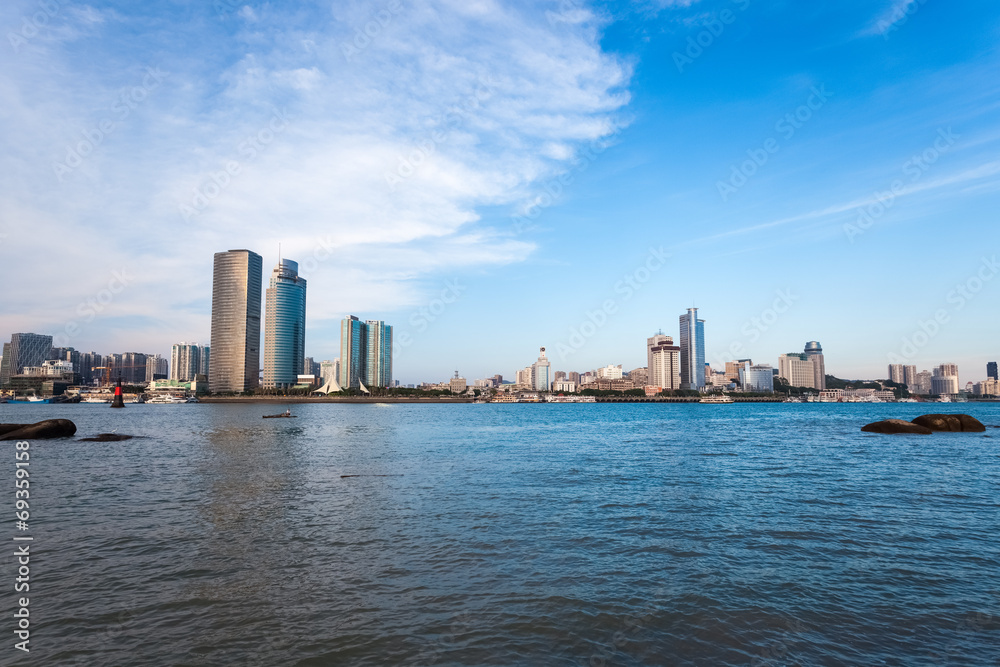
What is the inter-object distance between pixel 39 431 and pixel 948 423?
119229 mm

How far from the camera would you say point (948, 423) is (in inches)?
2874

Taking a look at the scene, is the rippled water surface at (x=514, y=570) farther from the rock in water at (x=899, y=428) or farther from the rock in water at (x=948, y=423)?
the rock in water at (x=948, y=423)

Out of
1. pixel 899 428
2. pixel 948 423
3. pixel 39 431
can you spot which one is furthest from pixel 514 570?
pixel 948 423

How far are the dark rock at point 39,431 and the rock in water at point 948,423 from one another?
373ft

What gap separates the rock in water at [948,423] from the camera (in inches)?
2854

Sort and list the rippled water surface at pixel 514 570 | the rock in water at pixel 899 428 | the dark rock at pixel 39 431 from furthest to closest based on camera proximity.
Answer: the rock in water at pixel 899 428 < the dark rock at pixel 39 431 < the rippled water surface at pixel 514 570

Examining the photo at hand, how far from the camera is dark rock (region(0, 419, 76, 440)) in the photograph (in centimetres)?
6325

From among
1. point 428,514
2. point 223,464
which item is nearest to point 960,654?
point 428,514

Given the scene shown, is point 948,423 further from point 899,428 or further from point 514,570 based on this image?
point 514,570

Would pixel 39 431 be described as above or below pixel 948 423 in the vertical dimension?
below

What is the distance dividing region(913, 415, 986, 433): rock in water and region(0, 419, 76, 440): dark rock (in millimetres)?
113794

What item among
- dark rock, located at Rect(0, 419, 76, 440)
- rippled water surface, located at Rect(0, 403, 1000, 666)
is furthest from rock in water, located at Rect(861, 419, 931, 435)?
dark rock, located at Rect(0, 419, 76, 440)

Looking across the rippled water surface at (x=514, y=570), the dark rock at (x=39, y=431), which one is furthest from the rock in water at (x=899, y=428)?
the dark rock at (x=39, y=431)

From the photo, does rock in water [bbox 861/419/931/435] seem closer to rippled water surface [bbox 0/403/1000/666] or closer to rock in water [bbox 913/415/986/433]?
rock in water [bbox 913/415/986/433]
